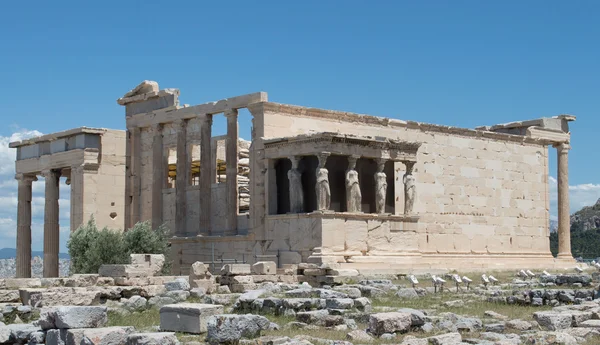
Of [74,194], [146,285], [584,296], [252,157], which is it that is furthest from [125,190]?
[584,296]

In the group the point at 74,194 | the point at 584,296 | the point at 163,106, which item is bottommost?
the point at 584,296

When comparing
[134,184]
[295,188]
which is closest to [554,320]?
[295,188]

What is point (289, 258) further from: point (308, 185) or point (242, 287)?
point (242, 287)

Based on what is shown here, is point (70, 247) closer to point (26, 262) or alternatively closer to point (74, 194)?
point (74, 194)

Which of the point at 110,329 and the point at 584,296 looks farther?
the point at 584,296

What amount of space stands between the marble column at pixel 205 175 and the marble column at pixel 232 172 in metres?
1.02

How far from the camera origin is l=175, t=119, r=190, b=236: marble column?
101 ft

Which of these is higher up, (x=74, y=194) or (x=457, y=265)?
(x=74, y=194)

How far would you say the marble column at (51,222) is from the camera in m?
34.5

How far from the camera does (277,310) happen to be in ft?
51.2

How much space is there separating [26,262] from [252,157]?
39.2 ft

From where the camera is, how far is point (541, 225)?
118 feet

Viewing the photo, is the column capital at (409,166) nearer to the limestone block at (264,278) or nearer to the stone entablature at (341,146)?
the stone entablature at (341,146)

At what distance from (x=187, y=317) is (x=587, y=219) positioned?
62.0 meters
